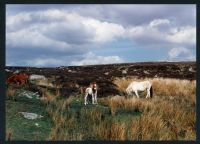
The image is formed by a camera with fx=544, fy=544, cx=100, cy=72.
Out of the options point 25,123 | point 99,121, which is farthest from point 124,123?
point 25,123

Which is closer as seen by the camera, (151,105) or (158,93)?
(151,105)

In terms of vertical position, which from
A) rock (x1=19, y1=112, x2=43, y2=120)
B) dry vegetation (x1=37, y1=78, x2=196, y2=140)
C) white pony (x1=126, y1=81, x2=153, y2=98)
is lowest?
dry vegetation (x1=37, y1=78, x2=196, y2=140)

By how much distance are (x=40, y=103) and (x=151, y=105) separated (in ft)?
8.85

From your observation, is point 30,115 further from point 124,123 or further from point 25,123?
point 124,123

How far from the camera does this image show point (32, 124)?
10.8 meters

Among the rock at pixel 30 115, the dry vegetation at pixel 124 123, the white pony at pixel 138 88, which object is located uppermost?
the white pony at pixel 138 88

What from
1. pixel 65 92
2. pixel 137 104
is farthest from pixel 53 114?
pixel 65 92

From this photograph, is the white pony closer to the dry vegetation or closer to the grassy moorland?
the grassy moorland

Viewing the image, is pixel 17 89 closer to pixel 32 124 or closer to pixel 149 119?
pixel 32 124

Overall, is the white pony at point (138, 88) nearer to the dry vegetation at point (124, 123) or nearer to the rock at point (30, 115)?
the dry vegetation at point (124, 123)

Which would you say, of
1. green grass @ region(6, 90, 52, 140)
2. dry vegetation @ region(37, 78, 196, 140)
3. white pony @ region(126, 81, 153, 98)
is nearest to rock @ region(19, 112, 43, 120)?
green grass @ region(6, 90, 52, 140)

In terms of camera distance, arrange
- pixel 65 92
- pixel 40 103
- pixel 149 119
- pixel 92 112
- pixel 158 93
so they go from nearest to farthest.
→ pixel 149 119 → pixel 92 112 → pixel 40 103 → pixel 65 92 → pixel 158 93

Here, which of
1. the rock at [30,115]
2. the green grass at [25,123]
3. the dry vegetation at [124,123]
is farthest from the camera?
the rock at [30,115]

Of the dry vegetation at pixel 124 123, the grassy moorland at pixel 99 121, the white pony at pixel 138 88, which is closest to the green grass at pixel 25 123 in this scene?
the grassy moorland at pixel 99 121
